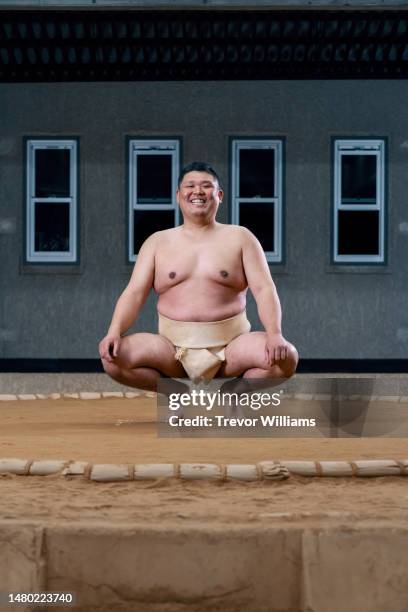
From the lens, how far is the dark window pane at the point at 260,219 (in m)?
11.8

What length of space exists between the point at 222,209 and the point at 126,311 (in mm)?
6921

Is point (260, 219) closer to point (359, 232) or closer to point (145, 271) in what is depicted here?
point (359, 232)

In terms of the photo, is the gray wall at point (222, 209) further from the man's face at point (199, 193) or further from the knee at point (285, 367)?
the knee at point (285, 367)

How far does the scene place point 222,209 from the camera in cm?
1181

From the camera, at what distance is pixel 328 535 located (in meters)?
2.84

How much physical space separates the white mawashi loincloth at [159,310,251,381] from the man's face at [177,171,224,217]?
→ 1.60 feet

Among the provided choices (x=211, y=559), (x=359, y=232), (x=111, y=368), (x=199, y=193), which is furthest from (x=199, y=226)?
(x=359, y=232)

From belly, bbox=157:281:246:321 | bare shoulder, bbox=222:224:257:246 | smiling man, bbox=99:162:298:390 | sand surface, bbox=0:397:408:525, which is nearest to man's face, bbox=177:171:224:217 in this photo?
smiling man, bbox=99:162:298:390

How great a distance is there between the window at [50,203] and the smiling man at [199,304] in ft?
23.0

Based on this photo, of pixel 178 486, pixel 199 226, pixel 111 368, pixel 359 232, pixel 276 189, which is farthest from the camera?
pixel 359 232

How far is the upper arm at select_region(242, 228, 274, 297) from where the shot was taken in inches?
194

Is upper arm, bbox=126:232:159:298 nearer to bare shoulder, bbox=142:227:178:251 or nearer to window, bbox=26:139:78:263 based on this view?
bare shoulder, bbox=142:227:178:251

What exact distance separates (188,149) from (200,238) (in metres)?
6.95

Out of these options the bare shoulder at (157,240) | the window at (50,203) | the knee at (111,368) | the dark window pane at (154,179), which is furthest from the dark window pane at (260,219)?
the knee at (111,368)
